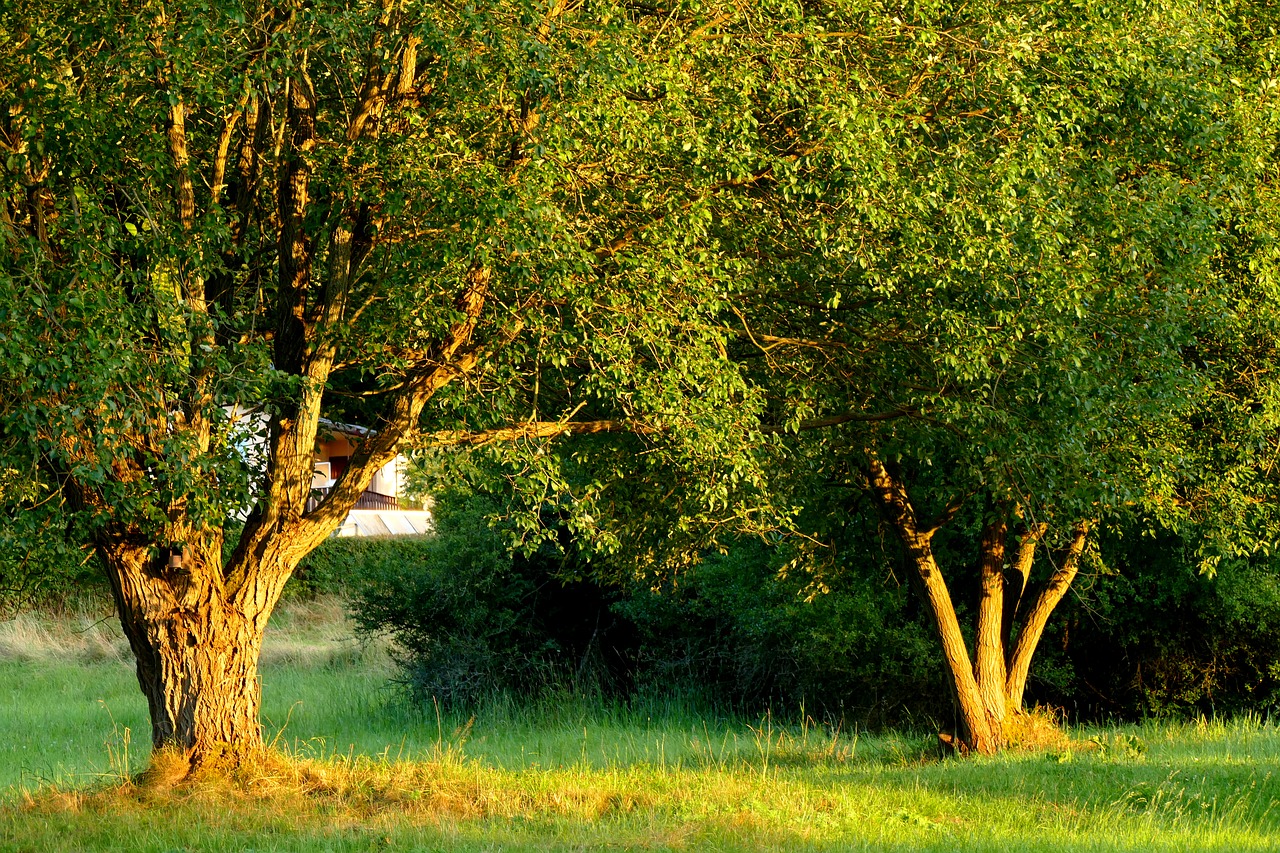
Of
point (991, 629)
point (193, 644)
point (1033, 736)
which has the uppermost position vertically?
point (193, 644)

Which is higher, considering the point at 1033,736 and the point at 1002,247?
the point at 1002,247

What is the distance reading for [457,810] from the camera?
1062cm

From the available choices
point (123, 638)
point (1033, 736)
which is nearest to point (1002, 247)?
point (1033, 736)

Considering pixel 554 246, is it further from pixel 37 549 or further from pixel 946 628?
pixel 946 628

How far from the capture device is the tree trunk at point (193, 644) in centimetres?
1069

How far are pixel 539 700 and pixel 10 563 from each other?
41.6 ft

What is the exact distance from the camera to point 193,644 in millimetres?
10805

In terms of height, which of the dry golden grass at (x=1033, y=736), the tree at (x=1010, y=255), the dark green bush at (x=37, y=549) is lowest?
the dry golden grass at (x=1033, y=736)

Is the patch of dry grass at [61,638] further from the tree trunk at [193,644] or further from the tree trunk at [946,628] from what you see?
the tree trunk at [946,628]

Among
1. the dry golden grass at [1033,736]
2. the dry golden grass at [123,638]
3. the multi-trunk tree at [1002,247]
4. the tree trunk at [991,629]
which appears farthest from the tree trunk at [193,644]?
the dry golden grass at [123,638]

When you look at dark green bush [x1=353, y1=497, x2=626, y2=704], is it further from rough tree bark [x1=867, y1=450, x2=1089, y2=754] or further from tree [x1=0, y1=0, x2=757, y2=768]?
tree [x1=0, y1=0, x2=757, y2=768]

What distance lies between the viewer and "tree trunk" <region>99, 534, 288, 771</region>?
10.7m

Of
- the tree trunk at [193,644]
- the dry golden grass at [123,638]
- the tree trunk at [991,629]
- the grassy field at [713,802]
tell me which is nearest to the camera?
the grassy field at [713,802]

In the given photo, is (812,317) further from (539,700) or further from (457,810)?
(539,700)
